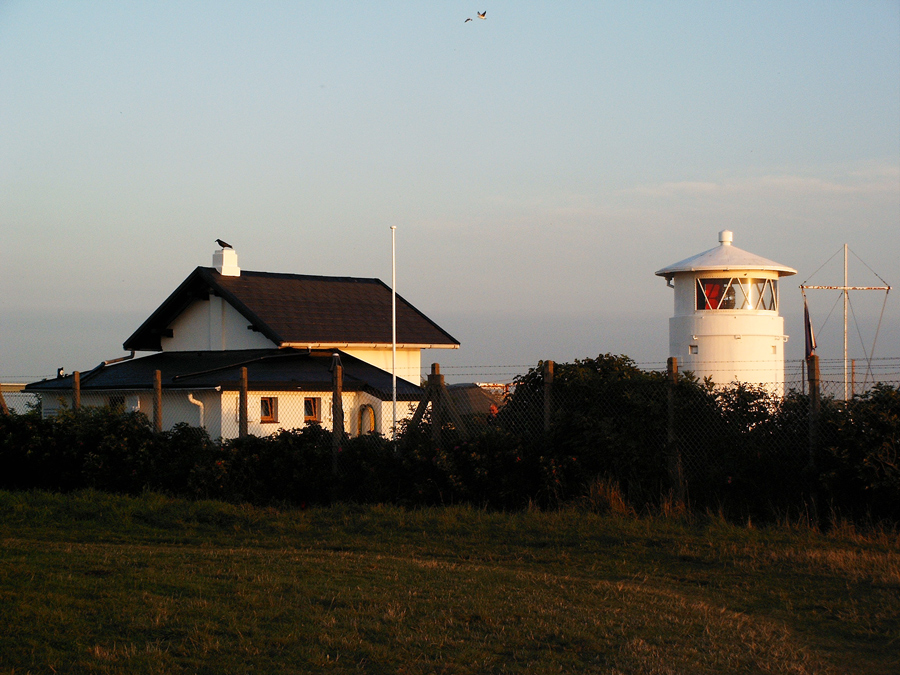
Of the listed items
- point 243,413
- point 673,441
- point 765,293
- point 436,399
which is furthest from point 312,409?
point 673,441

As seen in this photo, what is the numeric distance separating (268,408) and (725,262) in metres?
12.4

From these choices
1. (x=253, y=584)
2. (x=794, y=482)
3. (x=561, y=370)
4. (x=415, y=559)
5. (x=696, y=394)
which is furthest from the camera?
(x=561, y=370)

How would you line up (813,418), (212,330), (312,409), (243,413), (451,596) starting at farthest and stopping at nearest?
(212,330) → (312,409) → (243,413) → (813,418) → (451,596)

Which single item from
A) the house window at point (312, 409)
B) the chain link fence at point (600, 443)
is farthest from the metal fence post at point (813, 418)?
the house window at point (312, 409)

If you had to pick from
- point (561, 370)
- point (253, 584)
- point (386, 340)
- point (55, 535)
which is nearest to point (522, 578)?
point (253, 584)

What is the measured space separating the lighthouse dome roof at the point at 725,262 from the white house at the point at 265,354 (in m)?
7.44

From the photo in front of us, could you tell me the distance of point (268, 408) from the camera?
24.0 m

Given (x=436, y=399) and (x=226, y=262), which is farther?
(x=226, y=262)

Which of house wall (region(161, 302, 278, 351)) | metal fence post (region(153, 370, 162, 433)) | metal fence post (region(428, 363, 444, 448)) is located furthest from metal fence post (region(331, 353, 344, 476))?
house wall (region(161, 302, 278, 351))

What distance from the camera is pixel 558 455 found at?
12133 mm

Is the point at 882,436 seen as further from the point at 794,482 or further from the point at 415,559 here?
the point at 415,559

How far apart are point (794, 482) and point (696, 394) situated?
5.27ft

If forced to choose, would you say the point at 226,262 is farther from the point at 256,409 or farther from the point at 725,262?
the point at 725,262

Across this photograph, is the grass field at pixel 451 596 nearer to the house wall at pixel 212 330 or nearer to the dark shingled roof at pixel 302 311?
the dark shingled roof at pixel 302 311
